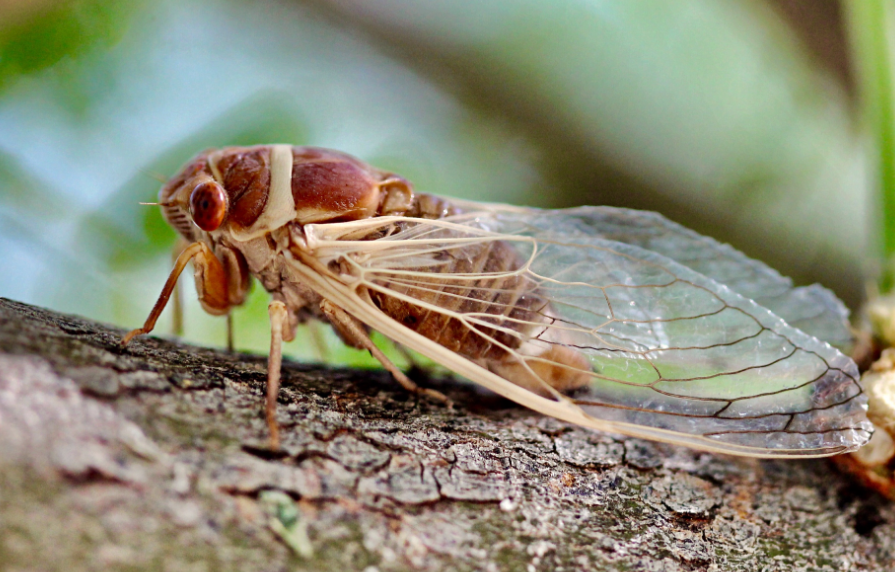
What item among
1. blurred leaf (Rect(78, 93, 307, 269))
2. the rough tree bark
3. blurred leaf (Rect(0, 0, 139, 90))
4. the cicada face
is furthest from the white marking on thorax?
blurred leaf (Rect(0, 0, 139, 90))

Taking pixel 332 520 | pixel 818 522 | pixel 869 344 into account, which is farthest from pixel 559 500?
pixel 869 344

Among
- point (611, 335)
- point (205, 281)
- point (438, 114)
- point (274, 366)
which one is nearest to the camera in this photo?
point (274, 366)

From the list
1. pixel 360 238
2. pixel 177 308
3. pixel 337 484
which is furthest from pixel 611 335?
pixel 177 308

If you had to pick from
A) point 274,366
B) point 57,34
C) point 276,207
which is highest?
point 57,34

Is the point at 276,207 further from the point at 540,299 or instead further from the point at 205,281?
the point at 540,299

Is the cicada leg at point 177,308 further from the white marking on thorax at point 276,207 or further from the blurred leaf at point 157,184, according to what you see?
the white marking on thorax at point 276,207

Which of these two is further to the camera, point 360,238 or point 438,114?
point 438,114

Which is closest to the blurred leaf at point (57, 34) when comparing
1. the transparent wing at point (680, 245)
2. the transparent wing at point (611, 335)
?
the transparent wing at point (611, 335)

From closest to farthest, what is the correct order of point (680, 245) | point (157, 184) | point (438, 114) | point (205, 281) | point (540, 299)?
point (540, 299), point (205, 281), point (680, 245), point (157, 184), point (438, 114)

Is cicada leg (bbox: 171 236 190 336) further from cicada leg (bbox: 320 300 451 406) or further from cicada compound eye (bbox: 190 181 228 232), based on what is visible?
cicada leg (bbox: 320 300 451 406)
